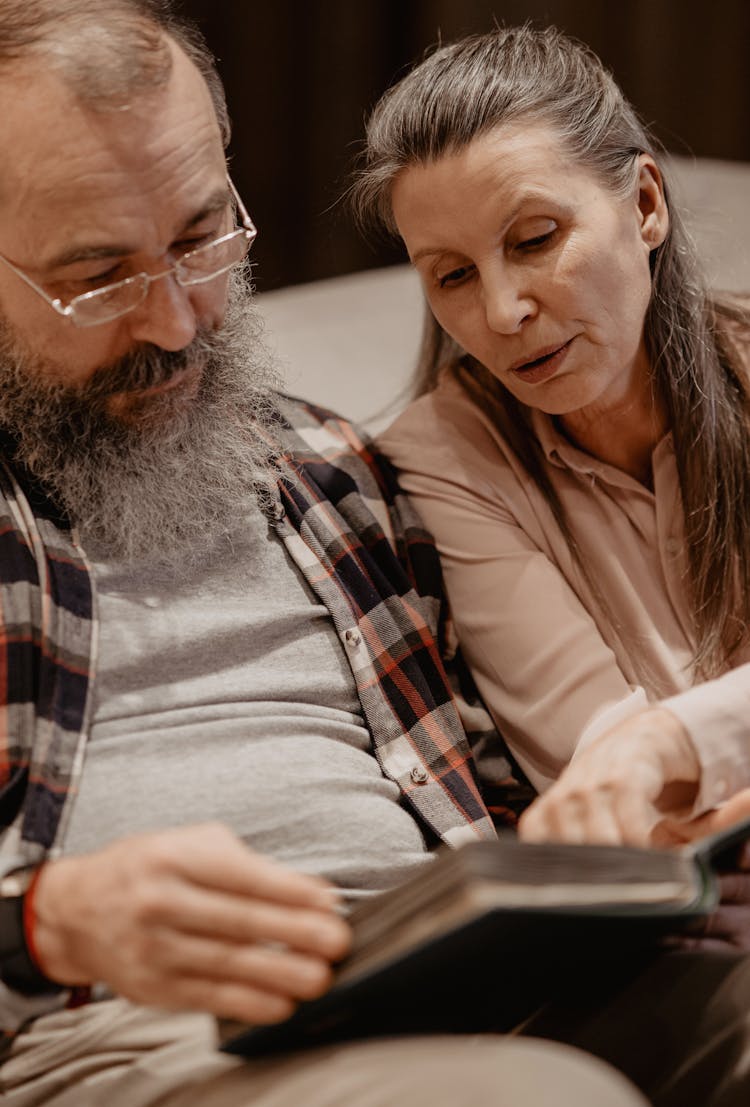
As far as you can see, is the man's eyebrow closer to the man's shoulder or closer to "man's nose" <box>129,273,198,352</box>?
"man's nose" <box>129,273,198,352</box>

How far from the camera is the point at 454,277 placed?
1613 millimetres

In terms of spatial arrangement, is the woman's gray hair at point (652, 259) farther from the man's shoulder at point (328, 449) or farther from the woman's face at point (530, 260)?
the man's shoulder at point (328, 449)

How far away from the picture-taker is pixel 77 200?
136 cm

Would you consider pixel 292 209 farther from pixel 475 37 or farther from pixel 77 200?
pixel 77 200

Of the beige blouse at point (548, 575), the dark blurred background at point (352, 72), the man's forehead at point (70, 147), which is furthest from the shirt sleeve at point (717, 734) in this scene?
the dark blurred background at point (352, 72)

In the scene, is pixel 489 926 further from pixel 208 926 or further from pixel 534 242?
pixel 534 242

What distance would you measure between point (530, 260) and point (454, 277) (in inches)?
4.2

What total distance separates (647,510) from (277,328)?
0.90 meters

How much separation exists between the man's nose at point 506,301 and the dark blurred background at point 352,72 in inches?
88.1

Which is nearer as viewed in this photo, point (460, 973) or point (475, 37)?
point (460, 973)

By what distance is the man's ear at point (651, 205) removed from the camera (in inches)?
66.2

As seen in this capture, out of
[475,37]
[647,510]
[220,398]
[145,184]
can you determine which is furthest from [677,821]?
[475,37]

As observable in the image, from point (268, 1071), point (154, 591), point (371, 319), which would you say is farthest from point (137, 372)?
point (371, 319)

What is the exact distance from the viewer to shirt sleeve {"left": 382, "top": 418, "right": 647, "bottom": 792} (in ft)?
5.10
